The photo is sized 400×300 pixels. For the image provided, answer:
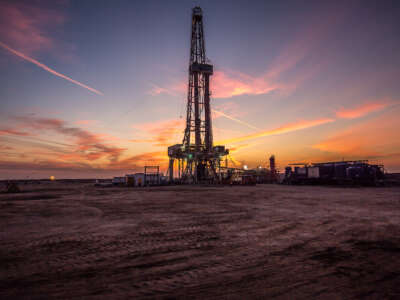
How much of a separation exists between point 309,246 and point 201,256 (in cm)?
212

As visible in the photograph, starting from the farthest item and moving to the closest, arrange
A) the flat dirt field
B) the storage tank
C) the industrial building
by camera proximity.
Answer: the storage tank → the industrial building → the flat dirt field

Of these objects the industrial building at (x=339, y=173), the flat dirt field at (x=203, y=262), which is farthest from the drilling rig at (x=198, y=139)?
the flat dirt field at (x=203, y=262)

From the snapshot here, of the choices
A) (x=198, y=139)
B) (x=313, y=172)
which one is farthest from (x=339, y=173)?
(x=198, y=139)

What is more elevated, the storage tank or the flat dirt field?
the storage tank

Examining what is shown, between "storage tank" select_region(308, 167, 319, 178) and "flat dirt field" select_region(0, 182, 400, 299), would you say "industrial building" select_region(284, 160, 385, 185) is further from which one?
"flat dirt field" select_region(0, 182, 400, 299)

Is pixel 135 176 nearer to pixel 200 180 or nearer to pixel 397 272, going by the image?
pixel 200 180

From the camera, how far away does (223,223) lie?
6332 mm

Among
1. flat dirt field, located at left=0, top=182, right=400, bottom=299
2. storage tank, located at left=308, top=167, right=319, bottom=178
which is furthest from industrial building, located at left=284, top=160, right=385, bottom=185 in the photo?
flat dirt field, located at left=0, top=182, right=400, bottom=299

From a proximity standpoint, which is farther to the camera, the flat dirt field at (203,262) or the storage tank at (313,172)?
the storage tank at (313,172)

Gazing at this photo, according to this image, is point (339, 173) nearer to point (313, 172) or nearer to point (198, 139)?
point (313, 172)

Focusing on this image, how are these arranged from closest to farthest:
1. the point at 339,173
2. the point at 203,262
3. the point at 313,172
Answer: the point at 203,262 < the point at 339,173 < the point at 313,172

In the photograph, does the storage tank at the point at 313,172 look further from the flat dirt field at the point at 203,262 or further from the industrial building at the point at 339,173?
the flat dirt field at the point at 203,262

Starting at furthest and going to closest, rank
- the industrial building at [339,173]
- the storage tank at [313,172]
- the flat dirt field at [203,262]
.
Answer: the storage tank at [313,172] → the industrial building at [339,173] → the flat dirt field at [203,262]

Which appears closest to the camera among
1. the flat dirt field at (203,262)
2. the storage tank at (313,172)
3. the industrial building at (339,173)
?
the flat dirt field at (203,262)
